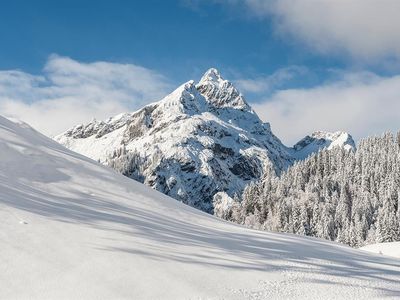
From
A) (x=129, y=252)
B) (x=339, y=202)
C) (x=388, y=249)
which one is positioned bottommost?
(x=129, y=252)

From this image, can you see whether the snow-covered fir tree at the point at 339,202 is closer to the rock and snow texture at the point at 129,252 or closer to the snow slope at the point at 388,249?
the snow slope at the point at 388,249

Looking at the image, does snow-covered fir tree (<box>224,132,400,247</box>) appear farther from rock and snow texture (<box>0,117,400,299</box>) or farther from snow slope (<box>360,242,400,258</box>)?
rock and snow texture (<box>0,117,400,299</box>)

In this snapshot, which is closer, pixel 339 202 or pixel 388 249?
pixel 388 249

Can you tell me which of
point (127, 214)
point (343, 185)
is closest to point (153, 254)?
point (127, 214)

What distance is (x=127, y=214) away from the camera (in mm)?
20734

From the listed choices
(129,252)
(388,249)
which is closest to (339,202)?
(388,249)

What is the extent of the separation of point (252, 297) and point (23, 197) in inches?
423

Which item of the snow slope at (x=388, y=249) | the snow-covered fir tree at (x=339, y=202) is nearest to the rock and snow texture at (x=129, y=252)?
the snow slope at (x=388, y=249)

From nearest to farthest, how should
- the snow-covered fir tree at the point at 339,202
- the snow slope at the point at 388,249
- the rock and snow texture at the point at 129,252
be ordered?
the rock and snow texture at the point at 129,252
the snow slope at the point at 388,249
the snow-covered fir tree at the point at 339,202

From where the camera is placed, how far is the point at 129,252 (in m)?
15.7

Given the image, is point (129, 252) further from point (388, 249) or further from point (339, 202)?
point (339, 202)

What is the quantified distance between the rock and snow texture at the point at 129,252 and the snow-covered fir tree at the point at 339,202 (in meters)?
120

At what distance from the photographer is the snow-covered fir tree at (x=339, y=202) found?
14588 centimetres

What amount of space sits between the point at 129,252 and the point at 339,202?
16679cm
